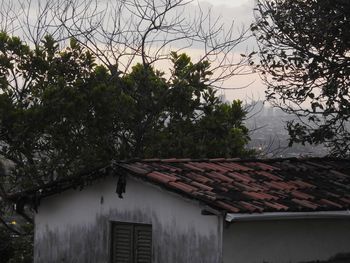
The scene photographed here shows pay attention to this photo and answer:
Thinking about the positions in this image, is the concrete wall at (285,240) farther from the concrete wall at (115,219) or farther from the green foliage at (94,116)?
the green foliage at (94,116)

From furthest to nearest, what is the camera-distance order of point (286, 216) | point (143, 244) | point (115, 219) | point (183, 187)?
point (115, 219) < point (143, 244) < point (183, 187) < point (286, 216)

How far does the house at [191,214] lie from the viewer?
10.7m

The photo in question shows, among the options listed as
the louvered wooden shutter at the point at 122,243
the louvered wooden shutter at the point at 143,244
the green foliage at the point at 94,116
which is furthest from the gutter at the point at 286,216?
the green foliage at the point at 94,116

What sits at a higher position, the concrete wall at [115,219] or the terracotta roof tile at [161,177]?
the terracotta roof tile at [161,177]

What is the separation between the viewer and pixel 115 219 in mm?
12008

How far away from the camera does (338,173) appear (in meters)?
14.1

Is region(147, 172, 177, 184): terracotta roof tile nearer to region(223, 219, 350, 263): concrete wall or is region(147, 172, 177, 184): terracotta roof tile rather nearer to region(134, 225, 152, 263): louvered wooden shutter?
region(134, 225, 152, 263): louvered wooden shutter

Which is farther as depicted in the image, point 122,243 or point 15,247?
point 15,247

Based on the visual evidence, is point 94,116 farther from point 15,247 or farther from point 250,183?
point 250,183

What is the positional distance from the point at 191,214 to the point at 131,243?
1.47 meters

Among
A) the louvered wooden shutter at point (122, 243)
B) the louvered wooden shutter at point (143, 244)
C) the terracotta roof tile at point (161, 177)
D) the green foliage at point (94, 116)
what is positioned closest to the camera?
the terracotta roof tile at point (161, 177)

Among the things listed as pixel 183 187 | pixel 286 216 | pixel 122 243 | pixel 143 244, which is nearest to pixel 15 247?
pixel 122 243

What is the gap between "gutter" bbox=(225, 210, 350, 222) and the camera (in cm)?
1012

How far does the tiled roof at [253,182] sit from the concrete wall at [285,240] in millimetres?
392
